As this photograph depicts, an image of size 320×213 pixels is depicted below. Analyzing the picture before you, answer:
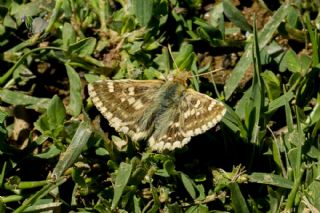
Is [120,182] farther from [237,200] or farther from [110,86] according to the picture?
[237,200]

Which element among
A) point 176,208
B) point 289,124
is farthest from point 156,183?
point 289,124

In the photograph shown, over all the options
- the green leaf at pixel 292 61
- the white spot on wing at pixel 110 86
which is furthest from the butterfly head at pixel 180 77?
the green leaf at pixel 292 61

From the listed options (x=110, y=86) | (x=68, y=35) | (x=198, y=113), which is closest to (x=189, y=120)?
(x=198, y=113)

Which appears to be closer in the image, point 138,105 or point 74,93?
point 138,105

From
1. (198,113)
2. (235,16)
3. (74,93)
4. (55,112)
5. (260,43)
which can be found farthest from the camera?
(235,16)

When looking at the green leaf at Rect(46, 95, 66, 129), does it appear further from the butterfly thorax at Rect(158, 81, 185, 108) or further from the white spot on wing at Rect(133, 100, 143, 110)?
the butterfly thorax at Rect(158, 81, 185, 108)
